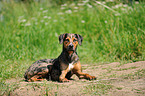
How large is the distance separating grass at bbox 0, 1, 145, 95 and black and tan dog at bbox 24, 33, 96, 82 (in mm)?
785

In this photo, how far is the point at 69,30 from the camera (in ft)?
31.5

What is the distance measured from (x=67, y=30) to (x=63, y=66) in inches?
195

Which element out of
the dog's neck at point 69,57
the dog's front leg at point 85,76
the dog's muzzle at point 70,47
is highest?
the dog's muzzle at point 70,47

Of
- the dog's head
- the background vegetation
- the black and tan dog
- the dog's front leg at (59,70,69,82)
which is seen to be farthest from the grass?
the dog's head

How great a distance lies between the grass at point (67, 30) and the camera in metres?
6.87

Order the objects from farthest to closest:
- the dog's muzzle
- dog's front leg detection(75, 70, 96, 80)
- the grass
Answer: the grass < dog's front leg detection(75, 70, 96, 80) < the dog's muzzle

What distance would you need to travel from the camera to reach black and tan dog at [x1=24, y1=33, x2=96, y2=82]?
4.91 metres

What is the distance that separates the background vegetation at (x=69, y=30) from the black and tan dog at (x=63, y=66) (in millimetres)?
820

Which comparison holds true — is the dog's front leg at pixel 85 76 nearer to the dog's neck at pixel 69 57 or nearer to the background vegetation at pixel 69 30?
the dog's neck at pixel 69 57

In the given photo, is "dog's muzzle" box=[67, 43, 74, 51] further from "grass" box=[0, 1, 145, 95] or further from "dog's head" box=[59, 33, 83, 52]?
"grass" box=[0, 1, 145, 95]

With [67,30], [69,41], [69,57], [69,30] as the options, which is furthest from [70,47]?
[67,30]

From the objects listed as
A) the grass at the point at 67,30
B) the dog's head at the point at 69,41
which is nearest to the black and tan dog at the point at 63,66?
the dog's head at the point at 69,41

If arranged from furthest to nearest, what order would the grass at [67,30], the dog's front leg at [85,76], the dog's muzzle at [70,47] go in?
1. the grass at [67,30]
2. the dog's front leg at [85,76]
3. the dog's muzzle at [70,47]

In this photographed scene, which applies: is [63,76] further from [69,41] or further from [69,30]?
[69,30]
